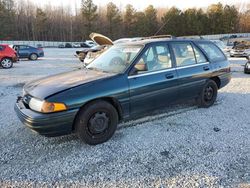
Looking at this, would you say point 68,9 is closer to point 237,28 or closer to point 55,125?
point 237,28

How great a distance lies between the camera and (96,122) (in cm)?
344

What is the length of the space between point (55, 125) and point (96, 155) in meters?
0.72

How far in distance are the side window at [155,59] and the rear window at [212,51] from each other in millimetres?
1247

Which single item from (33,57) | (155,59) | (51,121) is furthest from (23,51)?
(51,121)

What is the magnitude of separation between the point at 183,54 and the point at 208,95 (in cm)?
129

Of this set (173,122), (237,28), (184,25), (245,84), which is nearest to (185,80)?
(173,122)

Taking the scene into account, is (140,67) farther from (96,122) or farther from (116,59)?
(96,122)

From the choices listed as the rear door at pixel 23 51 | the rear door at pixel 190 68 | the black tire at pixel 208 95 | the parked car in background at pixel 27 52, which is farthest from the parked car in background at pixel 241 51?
the rear door at pixel 23 51

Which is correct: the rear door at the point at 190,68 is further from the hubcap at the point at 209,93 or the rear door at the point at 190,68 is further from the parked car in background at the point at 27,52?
the parked car in background at the point at 27,52

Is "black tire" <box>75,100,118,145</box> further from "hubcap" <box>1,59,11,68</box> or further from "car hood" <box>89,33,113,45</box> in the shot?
"hubcap" <box>1,59,11,68</box>

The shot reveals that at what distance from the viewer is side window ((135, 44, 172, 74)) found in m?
3.88

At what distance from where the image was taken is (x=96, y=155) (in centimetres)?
321

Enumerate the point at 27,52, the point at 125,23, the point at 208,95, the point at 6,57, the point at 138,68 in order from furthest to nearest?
the point at 125,23 → the point at 27,52 → the point at 6,57 → the point at 208,95 → the point at 138,68

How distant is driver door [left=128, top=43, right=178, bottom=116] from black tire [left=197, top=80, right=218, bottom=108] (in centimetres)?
99
